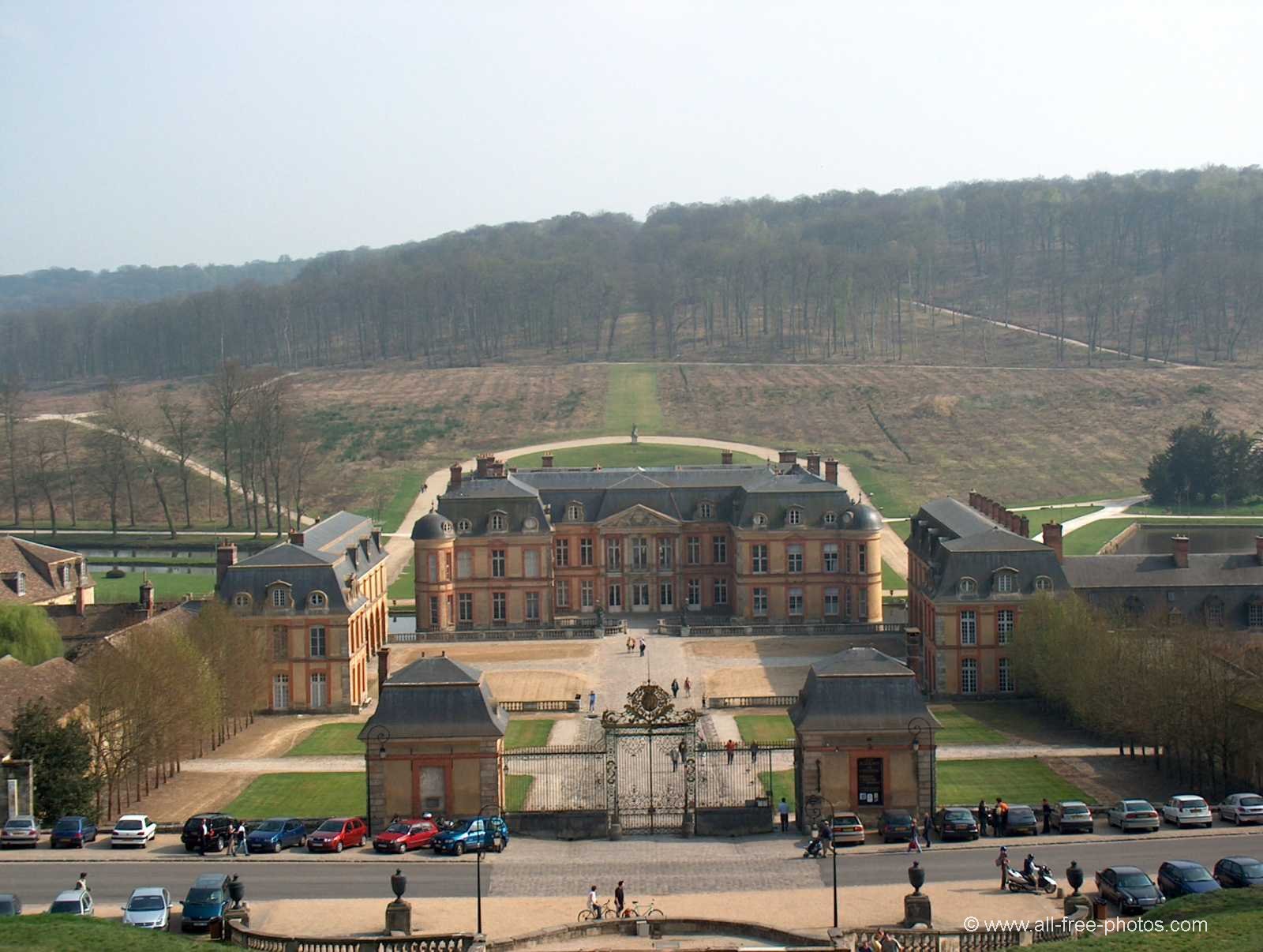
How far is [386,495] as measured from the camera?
119562mm

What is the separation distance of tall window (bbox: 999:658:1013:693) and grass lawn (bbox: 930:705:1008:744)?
3417mm

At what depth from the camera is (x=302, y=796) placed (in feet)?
166

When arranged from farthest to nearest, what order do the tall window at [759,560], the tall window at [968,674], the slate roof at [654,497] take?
1. the tall window at [759,560]
2. the slate roof at [654,497]
3. the tall window at [968,674]

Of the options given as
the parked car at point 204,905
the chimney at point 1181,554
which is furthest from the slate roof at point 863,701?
the chimney at point 1181,554

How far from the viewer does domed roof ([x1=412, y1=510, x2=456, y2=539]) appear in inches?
3201

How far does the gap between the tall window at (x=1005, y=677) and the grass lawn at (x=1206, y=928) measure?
34530mm

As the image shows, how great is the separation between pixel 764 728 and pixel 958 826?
62.2 feet

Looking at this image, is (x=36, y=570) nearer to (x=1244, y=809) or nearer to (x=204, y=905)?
(x=204, y=905)

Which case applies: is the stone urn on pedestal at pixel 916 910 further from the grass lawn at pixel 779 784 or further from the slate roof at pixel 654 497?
the slate roof at pixel 654 497

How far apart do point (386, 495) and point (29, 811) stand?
248 feet

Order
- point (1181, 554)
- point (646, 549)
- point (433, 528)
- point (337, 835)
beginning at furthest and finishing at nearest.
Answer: point (646, 549)
point (433, 528)
point (1181, 554)
point (337, 835)

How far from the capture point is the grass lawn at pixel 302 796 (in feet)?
158

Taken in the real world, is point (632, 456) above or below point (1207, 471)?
above

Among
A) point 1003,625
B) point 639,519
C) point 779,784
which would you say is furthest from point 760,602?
point 779,784
